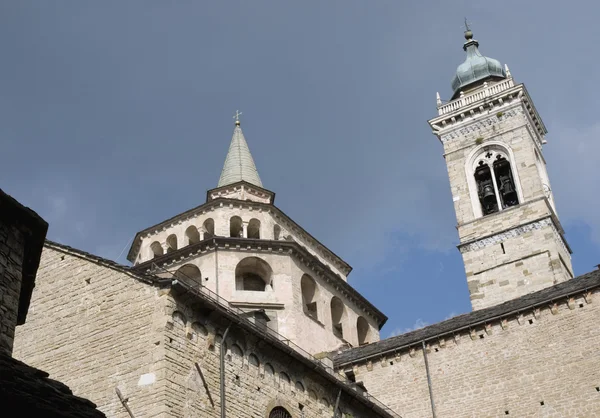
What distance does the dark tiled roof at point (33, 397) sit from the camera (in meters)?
6.88

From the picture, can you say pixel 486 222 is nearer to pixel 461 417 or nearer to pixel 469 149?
pixel 469 149

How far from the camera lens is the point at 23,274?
13.0 meters

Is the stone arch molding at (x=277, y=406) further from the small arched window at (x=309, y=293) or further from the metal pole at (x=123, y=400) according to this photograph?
the small arched window at (x=309, y=293)

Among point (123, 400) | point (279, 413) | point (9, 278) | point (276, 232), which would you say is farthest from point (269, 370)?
point (276, 232)

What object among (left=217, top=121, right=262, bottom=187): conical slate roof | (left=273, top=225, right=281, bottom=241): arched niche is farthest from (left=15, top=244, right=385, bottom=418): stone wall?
(left=217, top=121, right=262, bottom=187): conical slate roof

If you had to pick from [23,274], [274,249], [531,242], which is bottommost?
[23,274]

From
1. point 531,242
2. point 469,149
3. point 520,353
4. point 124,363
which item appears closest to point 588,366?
point 520,353

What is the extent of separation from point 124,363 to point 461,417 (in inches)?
531

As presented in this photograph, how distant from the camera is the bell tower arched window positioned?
4700 centimetres

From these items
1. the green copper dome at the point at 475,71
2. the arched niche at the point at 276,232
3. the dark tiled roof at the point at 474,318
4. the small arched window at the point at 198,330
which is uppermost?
the green copper dome at the point at 475,71

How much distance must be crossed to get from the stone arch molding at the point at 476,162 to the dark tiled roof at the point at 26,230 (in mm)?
36409

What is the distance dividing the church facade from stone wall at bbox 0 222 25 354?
5806 mm

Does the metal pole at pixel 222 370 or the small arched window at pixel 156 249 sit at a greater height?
the small arched window at pixel 156 249

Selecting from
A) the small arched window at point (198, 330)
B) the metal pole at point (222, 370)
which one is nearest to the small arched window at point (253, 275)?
the metal pole at point (222, 370)
